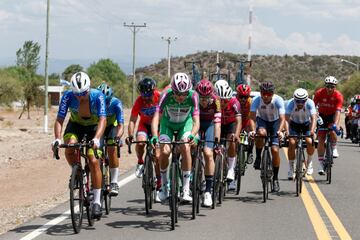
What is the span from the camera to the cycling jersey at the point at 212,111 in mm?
10945

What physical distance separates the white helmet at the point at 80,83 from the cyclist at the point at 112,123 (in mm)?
1658

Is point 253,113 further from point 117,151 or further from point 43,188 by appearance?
point 43,188

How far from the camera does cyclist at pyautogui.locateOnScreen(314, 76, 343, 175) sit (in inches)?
605

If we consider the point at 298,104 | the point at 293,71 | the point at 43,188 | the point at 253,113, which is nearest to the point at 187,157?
the point at 253,113

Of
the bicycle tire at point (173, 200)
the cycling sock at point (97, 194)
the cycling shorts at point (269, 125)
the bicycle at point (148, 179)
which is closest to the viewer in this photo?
the bicycle tire at point (173, 200)

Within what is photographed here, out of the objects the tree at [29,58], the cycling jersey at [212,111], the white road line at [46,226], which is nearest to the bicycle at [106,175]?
the white road line at [46,226]

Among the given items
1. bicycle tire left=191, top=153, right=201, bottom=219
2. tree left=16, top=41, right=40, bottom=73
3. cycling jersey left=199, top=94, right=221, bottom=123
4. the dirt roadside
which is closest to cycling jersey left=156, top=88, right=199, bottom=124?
bicycle tire left=191, top=153, right=201, bottom=219

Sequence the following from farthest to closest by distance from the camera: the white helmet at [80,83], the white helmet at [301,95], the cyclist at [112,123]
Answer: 1. the white helmet at [301,95]
2. the cyclist at [112,123]
3. the white helmet at [80,83]

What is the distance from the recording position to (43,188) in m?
15.0

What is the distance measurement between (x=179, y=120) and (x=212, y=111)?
107cm

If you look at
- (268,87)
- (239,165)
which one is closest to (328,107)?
(268,87)

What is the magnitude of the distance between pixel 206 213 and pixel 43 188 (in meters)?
5.33

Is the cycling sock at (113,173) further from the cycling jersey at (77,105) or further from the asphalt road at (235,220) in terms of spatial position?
the cycling jersey at (77,105)

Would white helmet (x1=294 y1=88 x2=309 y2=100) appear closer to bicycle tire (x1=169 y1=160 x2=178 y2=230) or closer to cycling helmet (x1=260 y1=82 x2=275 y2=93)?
cycling helmet (x1=260 y1=82 x2=275 y2=93)
